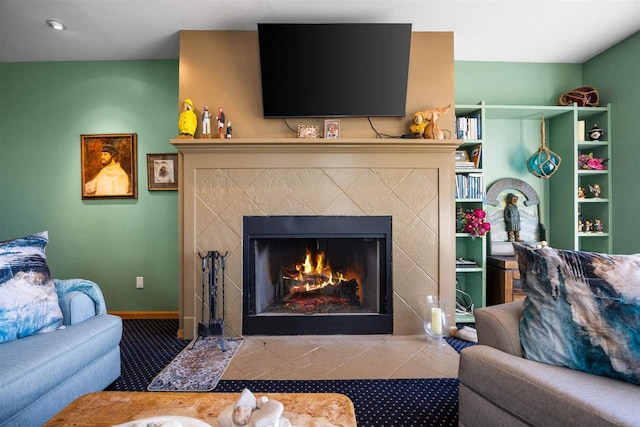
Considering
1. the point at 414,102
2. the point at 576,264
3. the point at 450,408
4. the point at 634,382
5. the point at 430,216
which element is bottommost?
the point at 450,408

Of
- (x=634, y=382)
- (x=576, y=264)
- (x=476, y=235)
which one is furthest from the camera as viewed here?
(x=476, y=235)

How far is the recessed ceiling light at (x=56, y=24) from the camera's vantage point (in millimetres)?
2504

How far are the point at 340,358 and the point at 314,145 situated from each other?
159cm

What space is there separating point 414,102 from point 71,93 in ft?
10.9

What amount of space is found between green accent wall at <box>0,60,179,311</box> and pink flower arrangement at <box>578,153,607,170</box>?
3954mm

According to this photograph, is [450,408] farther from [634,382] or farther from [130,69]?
[130,69]

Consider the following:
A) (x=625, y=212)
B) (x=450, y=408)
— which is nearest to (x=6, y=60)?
(x=450, y=408)

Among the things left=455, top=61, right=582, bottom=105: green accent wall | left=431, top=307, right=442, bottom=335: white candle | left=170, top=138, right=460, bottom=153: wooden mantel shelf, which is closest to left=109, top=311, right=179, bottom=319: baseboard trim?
left=170, top=138, right=460, bottom=153: wooden mantel shelf

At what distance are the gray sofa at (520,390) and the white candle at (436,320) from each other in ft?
3.27

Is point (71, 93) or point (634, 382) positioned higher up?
point (71, 93)

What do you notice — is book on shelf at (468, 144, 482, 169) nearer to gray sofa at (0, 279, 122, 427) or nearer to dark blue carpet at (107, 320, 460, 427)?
dark blue carpet at (107, 320, 460, 427)

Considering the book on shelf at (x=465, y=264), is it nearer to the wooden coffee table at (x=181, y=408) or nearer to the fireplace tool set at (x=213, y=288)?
the fireplace tool set at (x=213, y=288)

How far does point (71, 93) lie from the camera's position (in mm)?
3119

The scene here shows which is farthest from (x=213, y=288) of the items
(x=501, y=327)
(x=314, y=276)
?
(x=501, y=327)
